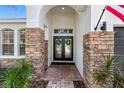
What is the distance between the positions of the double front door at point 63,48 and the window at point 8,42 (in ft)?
13.0

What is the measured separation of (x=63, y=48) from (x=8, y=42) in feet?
15.4

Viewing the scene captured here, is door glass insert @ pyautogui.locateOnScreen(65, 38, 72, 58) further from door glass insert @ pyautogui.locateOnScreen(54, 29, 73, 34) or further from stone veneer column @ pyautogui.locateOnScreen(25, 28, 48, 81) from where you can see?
stone veneer column @ pyautogui.locateOnScreen(25, 28, 48, 81)

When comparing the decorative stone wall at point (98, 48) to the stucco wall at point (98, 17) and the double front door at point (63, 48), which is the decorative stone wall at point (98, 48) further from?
the double front door at point (63, 48)

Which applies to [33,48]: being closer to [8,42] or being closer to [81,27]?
[81,27]

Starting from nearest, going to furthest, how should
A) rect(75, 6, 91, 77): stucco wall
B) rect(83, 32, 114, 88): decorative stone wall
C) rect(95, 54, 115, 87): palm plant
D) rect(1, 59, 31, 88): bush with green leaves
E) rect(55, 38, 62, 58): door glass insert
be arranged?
rect(1, 59, 31, 88): bush with green leaves
rect(95, 54, 115, 87): palm plant
rect(83, 32, 114, 88): decorative stone wall
rect(75, 6, 91, 77): stucco wall
rect(55, 38, 62, 58): door glass insert

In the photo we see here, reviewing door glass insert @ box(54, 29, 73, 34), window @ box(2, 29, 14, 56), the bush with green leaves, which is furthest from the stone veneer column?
door glass insert @ box(54, 29, 73, 34)

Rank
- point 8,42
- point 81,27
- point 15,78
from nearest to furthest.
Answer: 1. point 15,78
2. point 81,27
3. point 8,42

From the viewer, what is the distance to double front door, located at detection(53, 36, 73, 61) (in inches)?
572

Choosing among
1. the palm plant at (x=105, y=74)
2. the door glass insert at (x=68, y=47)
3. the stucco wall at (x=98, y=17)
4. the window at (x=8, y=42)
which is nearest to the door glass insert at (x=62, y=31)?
the door glass insert at (x=68, y=47)

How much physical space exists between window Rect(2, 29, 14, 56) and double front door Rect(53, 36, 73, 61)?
3.97 metres

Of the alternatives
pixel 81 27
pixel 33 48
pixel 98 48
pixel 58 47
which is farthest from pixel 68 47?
pixel 98 48

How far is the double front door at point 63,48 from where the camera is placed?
14531 millimetres

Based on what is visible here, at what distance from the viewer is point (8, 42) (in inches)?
453
